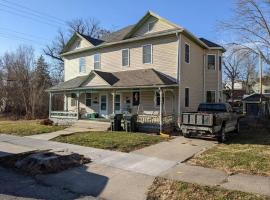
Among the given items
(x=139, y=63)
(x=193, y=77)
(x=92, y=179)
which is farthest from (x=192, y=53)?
(x=92, y=179)

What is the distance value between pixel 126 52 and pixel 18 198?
17086 mm

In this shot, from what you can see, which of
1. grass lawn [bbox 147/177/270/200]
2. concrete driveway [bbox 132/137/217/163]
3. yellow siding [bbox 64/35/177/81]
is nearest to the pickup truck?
concrete driveway [bbox 132/137/217/163]

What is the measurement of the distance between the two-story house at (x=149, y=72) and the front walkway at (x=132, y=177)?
26.8 ft

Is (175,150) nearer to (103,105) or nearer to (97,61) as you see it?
(103,105)

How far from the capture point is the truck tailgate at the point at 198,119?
1356 cm

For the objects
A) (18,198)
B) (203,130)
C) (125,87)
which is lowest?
(18,198)

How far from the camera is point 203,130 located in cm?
1391

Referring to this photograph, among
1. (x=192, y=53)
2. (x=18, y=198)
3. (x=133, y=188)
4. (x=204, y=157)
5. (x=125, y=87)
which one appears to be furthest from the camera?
(x=192, y=53)

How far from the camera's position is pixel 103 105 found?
2355 centimetres

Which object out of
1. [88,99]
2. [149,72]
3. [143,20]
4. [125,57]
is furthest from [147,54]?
[88,99]

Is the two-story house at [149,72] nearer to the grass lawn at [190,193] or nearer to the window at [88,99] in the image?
the window at [88,99]

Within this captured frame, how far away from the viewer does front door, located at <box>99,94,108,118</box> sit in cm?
2324

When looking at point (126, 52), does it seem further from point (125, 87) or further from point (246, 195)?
point (246, 195)

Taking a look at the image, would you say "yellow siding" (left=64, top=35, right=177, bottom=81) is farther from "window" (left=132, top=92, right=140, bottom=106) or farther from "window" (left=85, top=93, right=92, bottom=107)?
"window" (left=85, top=93, right=92, bottom=107)
